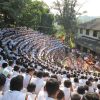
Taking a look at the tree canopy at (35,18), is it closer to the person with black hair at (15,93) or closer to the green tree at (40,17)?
the green tree at (40,17)

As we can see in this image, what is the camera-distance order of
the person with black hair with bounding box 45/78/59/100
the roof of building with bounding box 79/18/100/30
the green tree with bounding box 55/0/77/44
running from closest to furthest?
1. the person with black hair with bounding box 45/78/59/100
2. the roof of building with bounding box 79/18/100/30
3. the green tree with bounding box 55/0/77/44

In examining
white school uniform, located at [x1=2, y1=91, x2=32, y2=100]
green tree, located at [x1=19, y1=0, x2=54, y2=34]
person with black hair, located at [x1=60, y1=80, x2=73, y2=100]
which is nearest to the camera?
white school uniform, located at [x1=2, y1=91, x2=32, y2=100]

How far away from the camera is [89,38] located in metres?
50.8

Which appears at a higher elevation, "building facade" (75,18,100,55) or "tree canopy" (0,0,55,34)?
"tree canopy" (0,0,55,34)

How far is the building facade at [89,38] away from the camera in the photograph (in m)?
→ 43.5

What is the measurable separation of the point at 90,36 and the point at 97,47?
31.3 ft

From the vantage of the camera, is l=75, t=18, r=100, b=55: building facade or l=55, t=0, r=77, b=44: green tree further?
l=55, t=0, r=77, b=44: green tree

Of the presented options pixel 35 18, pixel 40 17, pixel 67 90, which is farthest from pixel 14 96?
pixel 40 17

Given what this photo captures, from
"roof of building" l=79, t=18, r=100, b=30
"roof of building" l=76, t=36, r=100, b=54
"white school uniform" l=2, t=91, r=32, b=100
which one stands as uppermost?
"white school uniform" l=2, t=91, r=32, b=100

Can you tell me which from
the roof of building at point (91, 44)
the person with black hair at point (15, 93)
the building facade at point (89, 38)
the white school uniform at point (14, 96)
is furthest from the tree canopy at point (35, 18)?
the white school uniform at point (14, 96)

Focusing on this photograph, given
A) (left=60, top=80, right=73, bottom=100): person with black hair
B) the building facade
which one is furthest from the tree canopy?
(left=60, top=80, right=73, bottom=100): person with black hair

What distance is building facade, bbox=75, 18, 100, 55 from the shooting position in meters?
43.5

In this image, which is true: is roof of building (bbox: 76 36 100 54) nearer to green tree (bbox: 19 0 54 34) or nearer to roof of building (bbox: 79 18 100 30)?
roof of building (bbox: 79 18 100 30)

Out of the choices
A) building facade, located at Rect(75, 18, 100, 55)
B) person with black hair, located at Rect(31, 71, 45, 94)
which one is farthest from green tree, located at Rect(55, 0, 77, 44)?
person with black hair, located at Rect(31, 71, 45, 94)
